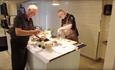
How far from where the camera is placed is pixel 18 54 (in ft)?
7.46

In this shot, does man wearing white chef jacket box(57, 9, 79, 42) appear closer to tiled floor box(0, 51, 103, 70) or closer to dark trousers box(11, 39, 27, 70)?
tiled floor box(0, 51, 103, 70)

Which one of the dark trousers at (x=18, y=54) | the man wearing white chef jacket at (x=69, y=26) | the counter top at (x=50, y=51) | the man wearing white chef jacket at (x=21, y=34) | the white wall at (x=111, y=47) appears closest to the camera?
the counter top at (x=50, y=51)

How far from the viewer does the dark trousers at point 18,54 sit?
7.34 ft

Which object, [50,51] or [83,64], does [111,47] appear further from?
[50,51]

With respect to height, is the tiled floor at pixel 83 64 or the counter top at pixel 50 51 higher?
the counter top at pixel 50 51

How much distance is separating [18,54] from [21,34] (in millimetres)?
391

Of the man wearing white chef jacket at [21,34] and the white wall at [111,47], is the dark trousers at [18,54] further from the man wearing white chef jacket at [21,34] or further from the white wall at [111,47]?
the white wall at [111,47]

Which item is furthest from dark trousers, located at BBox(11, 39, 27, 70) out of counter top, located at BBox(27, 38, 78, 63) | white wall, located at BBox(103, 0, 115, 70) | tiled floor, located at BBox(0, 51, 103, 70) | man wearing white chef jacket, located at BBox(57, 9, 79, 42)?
white wall, located at BBox(103, 0, 115, 70)

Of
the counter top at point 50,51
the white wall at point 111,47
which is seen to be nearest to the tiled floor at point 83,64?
the white wall at point 111,47

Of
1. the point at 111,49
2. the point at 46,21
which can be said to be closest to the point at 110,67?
the point at 111,49

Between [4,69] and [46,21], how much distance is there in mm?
2551

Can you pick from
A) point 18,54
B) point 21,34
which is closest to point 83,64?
point 18,54

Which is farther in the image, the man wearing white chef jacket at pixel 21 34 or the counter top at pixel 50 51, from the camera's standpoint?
the man wearing white chef jacket at pixel 21 34

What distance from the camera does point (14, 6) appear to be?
5430mm
